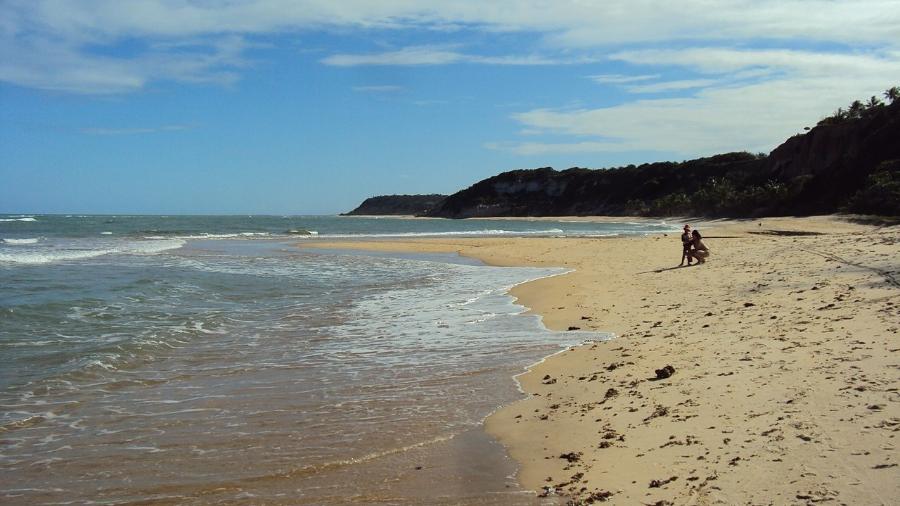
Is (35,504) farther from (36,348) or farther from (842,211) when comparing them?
(842,211)

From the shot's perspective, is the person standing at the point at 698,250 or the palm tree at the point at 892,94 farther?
the palm tree at the point at 892,94

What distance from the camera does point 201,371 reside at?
8164mm

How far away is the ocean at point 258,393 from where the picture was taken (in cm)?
476

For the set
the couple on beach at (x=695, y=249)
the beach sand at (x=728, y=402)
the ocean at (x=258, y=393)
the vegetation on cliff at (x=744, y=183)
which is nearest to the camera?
the beach sand at (x=728, y=402)

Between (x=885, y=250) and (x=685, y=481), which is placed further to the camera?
(x=885, y=250)

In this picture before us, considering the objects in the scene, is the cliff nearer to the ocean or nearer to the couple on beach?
the couple on beach

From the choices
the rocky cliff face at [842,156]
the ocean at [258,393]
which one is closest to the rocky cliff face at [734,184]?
the rocky cliff face at [842,156]

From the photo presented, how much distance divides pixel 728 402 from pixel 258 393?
4.55m

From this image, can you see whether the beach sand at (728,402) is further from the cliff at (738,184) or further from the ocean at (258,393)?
the cliff at (738,184)

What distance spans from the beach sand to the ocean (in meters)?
0.53

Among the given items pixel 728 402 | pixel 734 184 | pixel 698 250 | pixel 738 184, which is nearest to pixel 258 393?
pixel 728 402

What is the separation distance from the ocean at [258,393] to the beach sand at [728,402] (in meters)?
0.53

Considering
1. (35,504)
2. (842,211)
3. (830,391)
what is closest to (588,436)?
(830,391)

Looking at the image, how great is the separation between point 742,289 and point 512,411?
745 cm
